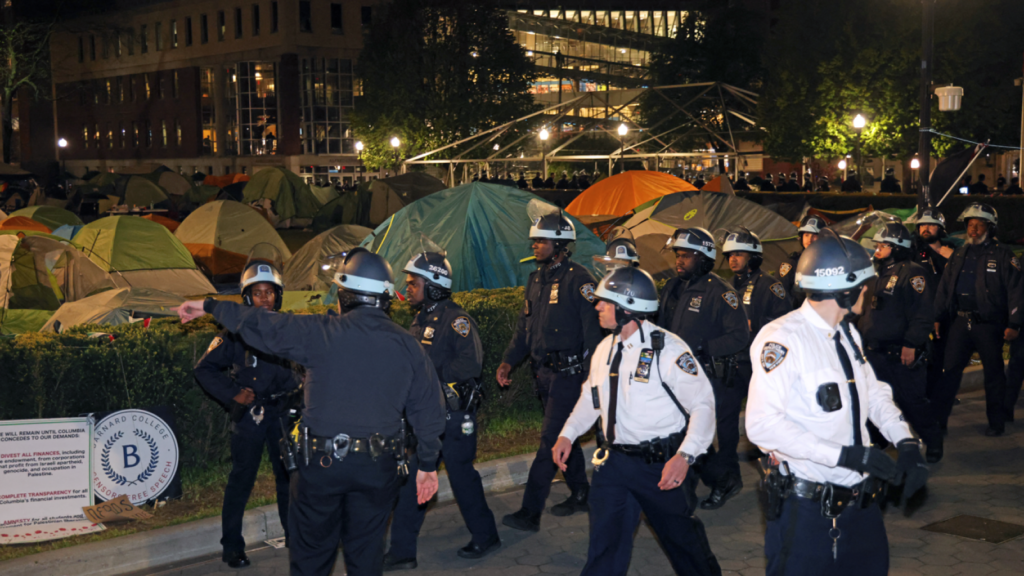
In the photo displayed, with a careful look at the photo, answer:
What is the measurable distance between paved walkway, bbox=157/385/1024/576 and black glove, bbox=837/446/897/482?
87.4 inches

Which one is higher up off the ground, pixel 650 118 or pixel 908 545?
pixel 650 118

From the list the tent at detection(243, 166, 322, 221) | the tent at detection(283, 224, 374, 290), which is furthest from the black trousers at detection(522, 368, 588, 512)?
the tent at detection(243, 166, 322, 221)

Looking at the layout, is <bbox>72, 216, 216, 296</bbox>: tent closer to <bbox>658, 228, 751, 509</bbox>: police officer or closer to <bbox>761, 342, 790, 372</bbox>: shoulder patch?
<bbox>658, 228, 751, 509</bbox>: police officer

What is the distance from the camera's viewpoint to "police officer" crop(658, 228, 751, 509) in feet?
22.5

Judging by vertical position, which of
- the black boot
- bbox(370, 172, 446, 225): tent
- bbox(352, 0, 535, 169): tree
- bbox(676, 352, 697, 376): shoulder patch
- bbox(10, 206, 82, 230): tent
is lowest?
the black boot

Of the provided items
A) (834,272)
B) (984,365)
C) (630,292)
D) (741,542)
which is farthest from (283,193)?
(834,272)

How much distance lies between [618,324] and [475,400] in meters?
1.60

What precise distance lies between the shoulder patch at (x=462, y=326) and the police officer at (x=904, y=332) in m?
3.66

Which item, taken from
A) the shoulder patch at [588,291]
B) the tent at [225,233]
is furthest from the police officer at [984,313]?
the tent at [225,233]

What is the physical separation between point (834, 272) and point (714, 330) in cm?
293

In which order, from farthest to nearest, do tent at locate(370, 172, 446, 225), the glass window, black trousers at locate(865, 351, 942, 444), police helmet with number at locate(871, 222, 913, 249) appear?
1. the glass window
2. tent at locate(370, 172, 446, 225)
3. police helmet with number at locate(871, 222, 913, 249)
4. black trousers at locate(865, 351, 942, 444)

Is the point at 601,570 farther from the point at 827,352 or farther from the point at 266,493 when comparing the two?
the point at 266,493

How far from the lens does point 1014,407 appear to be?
9.98 m

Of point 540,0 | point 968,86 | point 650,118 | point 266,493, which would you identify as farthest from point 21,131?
point 266,493
